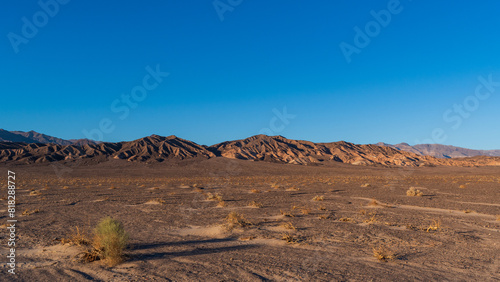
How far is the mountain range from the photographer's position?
292ft

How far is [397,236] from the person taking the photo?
1021 cm

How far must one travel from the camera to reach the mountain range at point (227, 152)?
89062mm

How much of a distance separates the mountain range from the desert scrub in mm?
81123

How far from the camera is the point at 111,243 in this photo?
23.6ft

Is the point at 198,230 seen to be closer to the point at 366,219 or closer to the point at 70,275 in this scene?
the point at 70,275

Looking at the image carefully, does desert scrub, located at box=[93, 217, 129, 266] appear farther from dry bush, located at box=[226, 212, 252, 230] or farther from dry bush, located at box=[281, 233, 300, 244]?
dry bush, located at box=[281, 233, 300, 244]

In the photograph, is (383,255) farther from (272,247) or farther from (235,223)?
(235,223)

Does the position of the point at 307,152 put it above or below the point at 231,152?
below

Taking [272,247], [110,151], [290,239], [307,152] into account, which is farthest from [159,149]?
[272,247]

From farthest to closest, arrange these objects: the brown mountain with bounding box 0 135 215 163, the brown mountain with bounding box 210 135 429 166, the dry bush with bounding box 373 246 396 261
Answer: the brown mountain with bounding box 210 135 429 166 < the brown mountain with bounding box 0 135 215 163 < the dry bush with bounding box 373 246 396 261

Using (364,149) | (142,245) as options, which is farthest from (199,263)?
(364,149)

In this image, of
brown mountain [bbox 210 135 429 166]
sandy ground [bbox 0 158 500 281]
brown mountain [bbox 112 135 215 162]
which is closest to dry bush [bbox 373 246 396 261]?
sandy ground [bbox 0 158 500 281]

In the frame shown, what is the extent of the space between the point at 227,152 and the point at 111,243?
329ft

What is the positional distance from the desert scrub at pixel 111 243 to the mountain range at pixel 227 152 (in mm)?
81123
